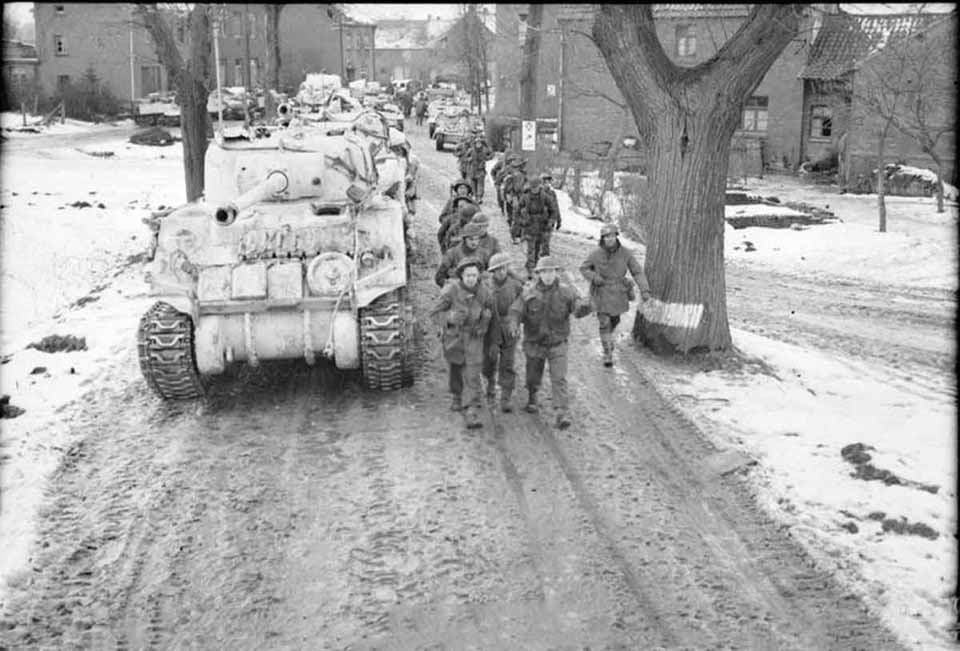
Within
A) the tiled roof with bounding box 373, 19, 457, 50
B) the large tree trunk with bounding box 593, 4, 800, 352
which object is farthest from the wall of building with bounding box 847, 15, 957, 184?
the tiled roof with bounding box 373, 19, 457, 50

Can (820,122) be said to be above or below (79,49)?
below

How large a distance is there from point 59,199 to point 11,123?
2299cm

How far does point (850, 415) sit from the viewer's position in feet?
30.3

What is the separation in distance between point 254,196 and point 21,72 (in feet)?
167

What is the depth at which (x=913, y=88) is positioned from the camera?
24.0m

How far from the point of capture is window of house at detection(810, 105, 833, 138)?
118ft

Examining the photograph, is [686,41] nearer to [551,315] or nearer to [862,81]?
[862,81]

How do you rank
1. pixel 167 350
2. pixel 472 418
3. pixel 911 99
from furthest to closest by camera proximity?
pixel 911 99 < pixel 167 350 < pixel 472 418

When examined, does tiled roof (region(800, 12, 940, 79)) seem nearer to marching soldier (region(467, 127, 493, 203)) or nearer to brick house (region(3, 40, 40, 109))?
marching soldier (region(467, 127, 493, 203))

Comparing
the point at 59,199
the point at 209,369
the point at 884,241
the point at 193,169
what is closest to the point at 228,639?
the point at 209,369

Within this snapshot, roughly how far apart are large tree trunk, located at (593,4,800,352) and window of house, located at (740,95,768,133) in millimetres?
27859

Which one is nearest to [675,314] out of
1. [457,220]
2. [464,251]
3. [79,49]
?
[464,251]

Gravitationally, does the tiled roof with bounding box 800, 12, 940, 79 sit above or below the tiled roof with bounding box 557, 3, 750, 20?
below


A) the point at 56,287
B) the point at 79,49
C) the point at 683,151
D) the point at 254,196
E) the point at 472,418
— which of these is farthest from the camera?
the point at 79,49
